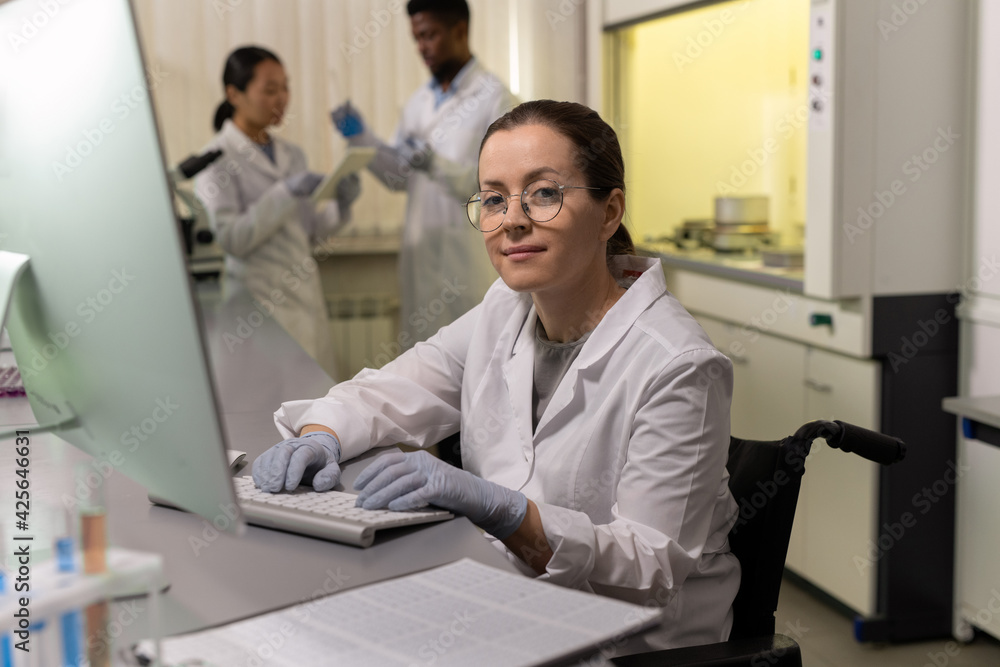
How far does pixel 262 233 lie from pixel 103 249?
2.71 m

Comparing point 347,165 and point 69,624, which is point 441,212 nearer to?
point 347,165

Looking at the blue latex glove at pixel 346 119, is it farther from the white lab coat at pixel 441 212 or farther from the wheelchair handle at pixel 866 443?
the wheelchair handle at pixel 866 443

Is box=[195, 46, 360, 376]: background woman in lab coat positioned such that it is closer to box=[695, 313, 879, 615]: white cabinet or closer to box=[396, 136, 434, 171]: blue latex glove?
box=[396, 136, 434, 171]: blue latex glove

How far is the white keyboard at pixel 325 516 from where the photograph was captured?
35.1 inches

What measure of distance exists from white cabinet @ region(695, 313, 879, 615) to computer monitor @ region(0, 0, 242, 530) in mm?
1758

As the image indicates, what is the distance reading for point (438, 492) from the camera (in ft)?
3.16

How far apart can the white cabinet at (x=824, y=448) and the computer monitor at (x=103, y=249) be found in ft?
5.77

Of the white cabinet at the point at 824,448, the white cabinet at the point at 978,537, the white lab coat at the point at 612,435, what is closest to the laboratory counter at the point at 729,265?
the white cabinet at the point at 824,448

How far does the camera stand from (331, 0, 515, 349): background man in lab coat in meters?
3.35

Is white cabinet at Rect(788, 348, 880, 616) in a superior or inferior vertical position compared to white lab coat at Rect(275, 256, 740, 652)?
inferior

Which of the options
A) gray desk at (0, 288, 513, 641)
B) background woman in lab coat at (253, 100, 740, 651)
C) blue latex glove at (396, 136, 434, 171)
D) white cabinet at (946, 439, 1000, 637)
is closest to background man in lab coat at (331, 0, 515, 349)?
blue latex glove at (396, 136, 434, 171)

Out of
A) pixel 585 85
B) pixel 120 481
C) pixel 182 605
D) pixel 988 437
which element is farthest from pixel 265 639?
pixel 585 85

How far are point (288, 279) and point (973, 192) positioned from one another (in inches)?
86.6

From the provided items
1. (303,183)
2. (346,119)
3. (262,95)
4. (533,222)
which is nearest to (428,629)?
(533,222)
